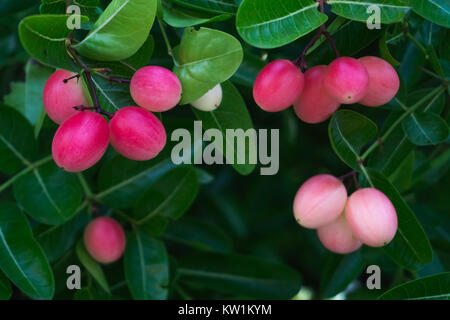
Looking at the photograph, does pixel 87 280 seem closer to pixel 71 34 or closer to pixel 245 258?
pixel 245 258

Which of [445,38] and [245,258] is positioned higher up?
[445,38]

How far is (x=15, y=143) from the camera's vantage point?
1.39 meters

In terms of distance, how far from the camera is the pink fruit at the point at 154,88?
3.21ft

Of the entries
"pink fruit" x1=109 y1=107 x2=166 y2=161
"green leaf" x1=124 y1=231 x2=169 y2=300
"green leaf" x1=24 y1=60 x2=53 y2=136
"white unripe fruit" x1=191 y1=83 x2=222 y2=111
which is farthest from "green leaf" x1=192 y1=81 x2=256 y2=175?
"green leaf" x1=24 y1=60 x2=53 y2=136

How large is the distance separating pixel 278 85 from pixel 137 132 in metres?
0.24

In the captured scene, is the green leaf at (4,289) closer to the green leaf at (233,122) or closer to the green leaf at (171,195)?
the green leaf at (171,195)

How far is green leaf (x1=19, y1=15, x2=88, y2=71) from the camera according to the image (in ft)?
2.96

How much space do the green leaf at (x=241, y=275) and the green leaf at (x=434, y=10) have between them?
75 cm

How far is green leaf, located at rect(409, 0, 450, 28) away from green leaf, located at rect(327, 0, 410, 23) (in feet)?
0.20

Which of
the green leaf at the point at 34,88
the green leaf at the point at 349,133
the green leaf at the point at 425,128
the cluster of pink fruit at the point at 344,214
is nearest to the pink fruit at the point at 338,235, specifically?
the cluster of pink fruit at the point at 344,214

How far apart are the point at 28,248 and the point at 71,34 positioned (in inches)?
17.5

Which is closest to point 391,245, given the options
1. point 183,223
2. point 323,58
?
point 323,58

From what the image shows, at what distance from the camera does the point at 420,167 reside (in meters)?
1.64
